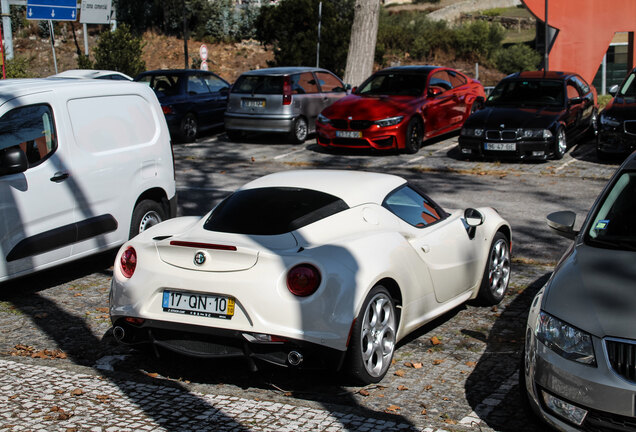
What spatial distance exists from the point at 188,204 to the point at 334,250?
283 inches

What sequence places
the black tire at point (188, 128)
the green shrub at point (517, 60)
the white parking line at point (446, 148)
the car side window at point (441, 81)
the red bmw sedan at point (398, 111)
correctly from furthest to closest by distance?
1. the green shrub at point (517, 60)
2. the black tire at point (188, 128)
3. the car side window at point (441, 81)
4. the white parking line at point (446, 148)
5. the red bmw sedan at point (398, 111)

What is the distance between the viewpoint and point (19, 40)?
143 feet

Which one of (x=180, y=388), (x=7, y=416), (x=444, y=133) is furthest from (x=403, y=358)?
(x=444, y=133)

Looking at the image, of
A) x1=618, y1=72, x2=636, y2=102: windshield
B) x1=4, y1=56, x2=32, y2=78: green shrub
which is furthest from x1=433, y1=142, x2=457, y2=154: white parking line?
x1=4, y1=56, x2=32, y2=78: green shrub

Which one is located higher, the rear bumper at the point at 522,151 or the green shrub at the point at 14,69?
the green shrub at the point at 14,69

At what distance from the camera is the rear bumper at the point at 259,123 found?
18.5 metres

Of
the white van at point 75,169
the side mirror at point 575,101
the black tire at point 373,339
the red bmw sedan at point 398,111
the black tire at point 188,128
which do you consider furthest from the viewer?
the black tire at point 188,128

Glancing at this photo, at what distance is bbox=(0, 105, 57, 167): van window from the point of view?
24.4 ft

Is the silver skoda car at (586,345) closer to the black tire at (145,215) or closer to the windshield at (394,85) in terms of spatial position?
the black tire at (145,215)

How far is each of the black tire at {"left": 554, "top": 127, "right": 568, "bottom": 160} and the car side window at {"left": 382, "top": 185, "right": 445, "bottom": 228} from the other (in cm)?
909

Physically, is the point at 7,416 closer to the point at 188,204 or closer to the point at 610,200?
the point at 610,200

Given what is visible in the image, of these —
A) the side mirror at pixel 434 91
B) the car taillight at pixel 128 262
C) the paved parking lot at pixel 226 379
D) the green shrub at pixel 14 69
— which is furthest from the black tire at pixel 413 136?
the green shrub at pixel 14 69

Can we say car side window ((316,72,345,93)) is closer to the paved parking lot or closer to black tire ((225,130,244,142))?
black tire ((225,130,244,142))

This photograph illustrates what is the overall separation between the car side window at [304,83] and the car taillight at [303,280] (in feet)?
45.0
